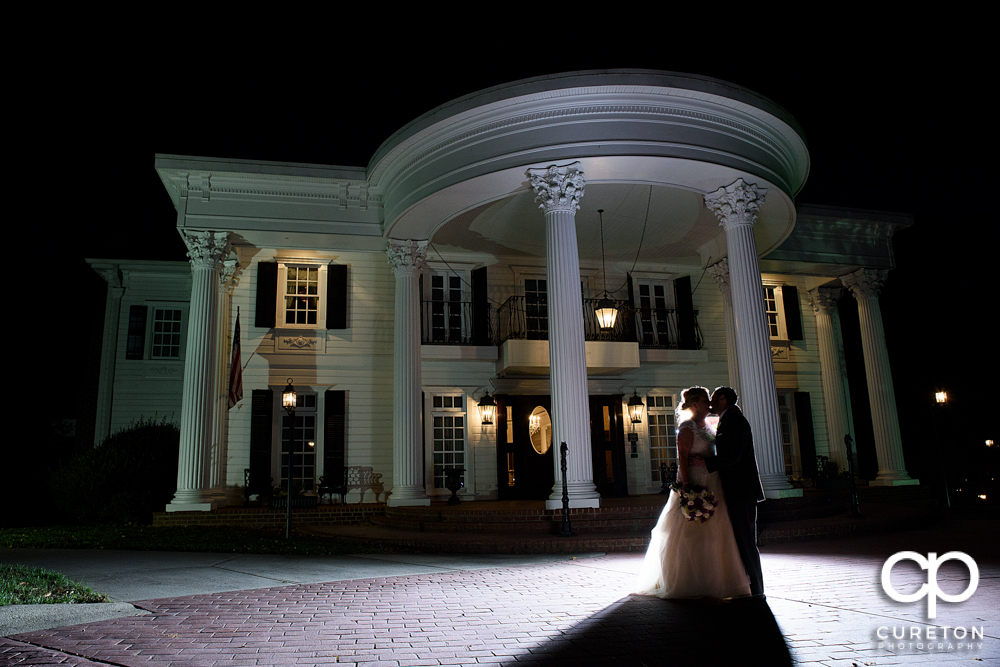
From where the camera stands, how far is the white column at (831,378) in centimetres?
1878

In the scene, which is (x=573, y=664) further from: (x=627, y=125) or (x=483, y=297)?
(x=483, y=297)

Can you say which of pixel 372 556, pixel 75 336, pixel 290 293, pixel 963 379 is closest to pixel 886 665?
pixel 372 556

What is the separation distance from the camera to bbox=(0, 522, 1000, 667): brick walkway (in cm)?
391

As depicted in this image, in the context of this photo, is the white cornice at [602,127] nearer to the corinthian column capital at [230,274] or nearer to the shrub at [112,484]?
the corinthian column capital at [230,274]

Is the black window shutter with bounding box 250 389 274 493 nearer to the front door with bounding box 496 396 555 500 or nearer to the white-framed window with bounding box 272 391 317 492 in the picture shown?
the white-framed window with bounding box 272 391 317 492

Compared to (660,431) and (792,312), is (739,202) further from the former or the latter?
(792,312)

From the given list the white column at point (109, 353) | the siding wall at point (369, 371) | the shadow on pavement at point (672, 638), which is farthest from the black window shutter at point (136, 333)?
the shadow on pavement at point (672, 638)

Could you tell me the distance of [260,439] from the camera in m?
15.8

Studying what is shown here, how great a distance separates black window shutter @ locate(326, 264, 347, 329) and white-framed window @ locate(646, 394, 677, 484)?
8.65m

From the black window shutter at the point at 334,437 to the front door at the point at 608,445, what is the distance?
6430 millimetres

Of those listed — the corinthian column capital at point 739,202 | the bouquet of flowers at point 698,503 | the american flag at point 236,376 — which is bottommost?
the bouquet of flowers at point 698,503

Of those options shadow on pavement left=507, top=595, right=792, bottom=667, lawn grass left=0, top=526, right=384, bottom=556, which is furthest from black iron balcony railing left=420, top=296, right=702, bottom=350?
shadow on pavement left=507, top=595, right=792, bottom=667

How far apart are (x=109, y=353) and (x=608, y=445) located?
1441 centimetres

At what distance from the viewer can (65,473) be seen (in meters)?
14.6
